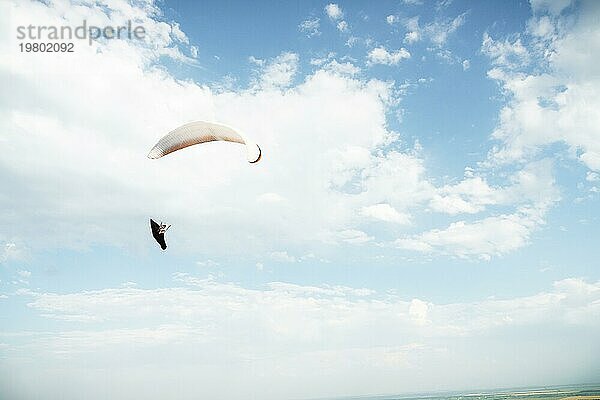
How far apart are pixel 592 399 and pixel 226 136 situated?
133827 mm

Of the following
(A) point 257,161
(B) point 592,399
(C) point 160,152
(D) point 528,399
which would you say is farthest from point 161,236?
(D) point 528,399

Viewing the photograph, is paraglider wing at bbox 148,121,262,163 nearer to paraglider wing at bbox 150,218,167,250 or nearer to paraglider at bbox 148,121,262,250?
paraglider at bbox 148,121,262,250

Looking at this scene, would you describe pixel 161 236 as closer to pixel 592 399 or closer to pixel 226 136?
pixel 226 136

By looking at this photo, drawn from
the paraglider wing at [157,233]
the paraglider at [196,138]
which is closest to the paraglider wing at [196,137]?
the paraglider at [196,138]

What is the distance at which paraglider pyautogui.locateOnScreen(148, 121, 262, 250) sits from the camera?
16.7 meters

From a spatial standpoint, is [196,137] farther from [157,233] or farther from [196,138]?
[157,233]

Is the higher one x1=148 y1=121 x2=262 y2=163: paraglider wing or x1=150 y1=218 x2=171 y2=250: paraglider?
x1=148 y1=121 x2=262 y2=163: paraglider wing

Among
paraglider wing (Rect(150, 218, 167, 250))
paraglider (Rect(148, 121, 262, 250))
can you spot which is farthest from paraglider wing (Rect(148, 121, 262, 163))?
paraglider wing (Rect(150, 218, 167, 250))

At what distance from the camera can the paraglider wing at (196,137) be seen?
17000mm

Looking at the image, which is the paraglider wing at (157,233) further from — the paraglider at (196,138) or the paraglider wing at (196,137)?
the paraglider wing at (196,137)

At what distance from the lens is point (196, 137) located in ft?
59.1

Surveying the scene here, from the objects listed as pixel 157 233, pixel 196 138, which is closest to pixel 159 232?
pixel 157 233

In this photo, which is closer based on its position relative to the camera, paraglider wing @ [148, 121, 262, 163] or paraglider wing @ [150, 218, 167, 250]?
paraglider wing @ [150, 218, 167, 250]

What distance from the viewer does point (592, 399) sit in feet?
358
